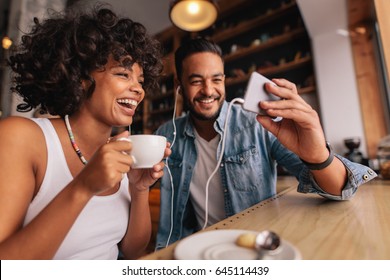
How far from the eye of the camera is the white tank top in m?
0.60

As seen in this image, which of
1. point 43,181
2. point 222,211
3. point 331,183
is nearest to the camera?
point 43,181

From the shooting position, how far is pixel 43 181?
61 cm

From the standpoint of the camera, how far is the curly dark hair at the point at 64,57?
2.53 feet

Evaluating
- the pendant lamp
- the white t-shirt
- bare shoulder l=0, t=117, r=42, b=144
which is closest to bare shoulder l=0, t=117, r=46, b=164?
bare shoulder l=0, t=117, r=42, b=144

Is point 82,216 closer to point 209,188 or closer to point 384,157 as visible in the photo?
point 209,188

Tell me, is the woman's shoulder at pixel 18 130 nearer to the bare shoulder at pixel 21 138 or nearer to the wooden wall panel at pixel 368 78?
the bare shoulder at pixel 21 138

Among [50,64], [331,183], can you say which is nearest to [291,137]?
[331,183]

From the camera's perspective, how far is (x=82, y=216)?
65 cm

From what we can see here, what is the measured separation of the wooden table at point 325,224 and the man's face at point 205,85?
52 cm

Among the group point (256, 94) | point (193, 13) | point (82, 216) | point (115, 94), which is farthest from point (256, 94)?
point (193, 13)

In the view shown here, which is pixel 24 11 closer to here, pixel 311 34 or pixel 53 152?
pixel 53 152

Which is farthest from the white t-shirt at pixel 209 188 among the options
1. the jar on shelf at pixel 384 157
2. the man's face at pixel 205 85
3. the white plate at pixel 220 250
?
the jar on shelf at pixel 384 157

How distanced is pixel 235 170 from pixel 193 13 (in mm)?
1269

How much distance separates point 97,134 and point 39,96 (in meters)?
0.23
